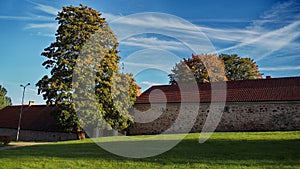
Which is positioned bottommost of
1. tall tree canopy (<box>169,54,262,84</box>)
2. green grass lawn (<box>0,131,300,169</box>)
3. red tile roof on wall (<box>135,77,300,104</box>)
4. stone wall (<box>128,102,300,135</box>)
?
green grass lawn (<box>0,131,300,169</box>)

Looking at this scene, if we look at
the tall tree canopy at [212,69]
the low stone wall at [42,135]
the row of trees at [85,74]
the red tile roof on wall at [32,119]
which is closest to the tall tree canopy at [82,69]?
the row of trees at [85,74]

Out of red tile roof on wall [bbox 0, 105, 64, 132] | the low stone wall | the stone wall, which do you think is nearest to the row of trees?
the stone wall

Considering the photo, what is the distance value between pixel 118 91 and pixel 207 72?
16136mm

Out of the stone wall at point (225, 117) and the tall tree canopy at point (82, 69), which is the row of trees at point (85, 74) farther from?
the stone wall at point (225, 117)

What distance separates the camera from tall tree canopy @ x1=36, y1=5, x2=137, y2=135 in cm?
1788

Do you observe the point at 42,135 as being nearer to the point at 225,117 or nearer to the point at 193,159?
the point at 225,117

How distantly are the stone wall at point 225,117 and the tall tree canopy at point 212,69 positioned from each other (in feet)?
32.7

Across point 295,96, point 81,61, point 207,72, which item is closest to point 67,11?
point 81,61

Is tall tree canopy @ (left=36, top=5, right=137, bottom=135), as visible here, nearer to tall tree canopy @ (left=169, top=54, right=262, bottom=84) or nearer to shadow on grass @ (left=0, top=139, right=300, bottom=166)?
shadow on grass @ (left=0, top=139, right=300, bottom=166)

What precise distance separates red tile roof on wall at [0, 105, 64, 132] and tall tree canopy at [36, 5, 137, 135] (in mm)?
A: 7132

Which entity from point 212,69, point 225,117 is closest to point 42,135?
point 225,117

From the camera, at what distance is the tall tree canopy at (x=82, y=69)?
17.9 meters

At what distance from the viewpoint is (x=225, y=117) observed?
19750 millimetres

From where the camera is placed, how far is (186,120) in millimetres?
Answer: 21078
